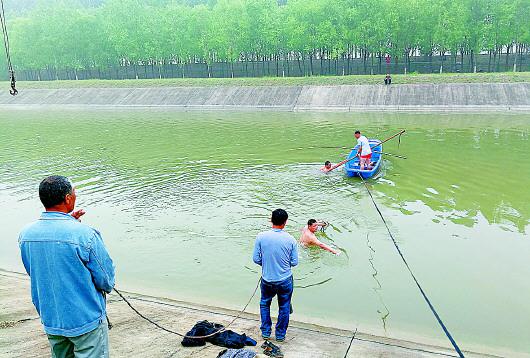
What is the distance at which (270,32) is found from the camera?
183ft

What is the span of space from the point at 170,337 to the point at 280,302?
1.70 m

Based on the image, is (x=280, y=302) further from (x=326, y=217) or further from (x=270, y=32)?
(x=270, y=32)

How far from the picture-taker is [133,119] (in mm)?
38812

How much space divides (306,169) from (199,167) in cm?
493

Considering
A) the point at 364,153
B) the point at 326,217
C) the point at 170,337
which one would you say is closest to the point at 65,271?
the point at 170,337

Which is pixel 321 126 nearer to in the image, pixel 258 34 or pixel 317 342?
pixel 317 342

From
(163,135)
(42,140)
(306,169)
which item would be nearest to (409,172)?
(306,169)

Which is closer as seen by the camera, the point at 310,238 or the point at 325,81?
the point at 310,238

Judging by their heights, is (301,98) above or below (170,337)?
below

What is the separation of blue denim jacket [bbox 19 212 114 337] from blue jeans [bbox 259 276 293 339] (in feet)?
9.15

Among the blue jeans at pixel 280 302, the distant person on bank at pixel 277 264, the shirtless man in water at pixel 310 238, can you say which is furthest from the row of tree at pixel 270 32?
the blue jeans at pixel 280 302

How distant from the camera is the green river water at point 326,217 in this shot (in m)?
8.30

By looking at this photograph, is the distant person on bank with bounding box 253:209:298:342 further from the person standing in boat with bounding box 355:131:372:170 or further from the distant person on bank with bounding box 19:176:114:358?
the person standing in boat with bounding box 355:131:372:170

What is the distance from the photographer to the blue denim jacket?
3.59 metres
